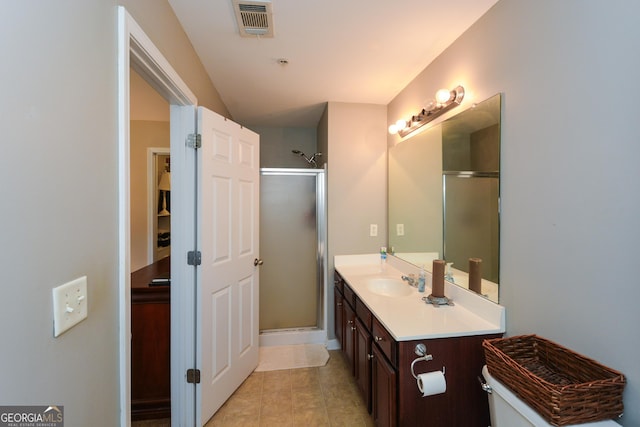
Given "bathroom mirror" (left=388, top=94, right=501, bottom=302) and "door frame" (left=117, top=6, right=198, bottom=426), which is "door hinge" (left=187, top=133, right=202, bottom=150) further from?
"bathroom mirror" (left=388, top=94, right=501, bottom=302)

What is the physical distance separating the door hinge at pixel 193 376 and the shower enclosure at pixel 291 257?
1087 millimetres

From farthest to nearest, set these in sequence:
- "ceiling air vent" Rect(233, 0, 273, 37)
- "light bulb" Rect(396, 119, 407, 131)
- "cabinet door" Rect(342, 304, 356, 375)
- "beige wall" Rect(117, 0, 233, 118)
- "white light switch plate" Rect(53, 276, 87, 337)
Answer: "light bulb" Rect(396, 119, 407, 131) → "cabinet door" Rect(342, 304, 356, 375) → "ceiling air vent" Rect(233, 0, 273, 37) → "beige wall" Rect(117, 0, 233, 118) → "white light switch plate" Rect(53, 276, 87, 337)

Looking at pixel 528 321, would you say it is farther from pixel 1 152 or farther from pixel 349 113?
pixel 349 113

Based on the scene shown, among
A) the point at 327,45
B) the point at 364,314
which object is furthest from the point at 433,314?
the point at 327,45

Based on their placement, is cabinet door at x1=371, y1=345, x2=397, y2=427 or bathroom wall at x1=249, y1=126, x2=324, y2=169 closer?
cabinet door at x1=371, y1=345, x2=397, y2=427

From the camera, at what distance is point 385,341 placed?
4.61 feet

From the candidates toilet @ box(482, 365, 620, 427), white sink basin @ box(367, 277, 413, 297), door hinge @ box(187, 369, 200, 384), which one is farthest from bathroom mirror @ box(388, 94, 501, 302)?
door hinge @ box(187, 369, 200, 384)

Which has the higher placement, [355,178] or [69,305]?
[355,178]

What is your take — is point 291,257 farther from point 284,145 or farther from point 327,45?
point 327,45

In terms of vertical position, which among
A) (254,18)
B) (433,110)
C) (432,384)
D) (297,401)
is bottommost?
(297,401)

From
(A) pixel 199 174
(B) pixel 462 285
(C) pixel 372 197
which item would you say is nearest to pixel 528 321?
(B) pixel 462 285

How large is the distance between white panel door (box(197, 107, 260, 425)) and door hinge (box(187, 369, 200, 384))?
0.03 metres

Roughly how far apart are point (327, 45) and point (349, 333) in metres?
2.07

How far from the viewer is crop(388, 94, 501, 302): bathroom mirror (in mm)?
1427
